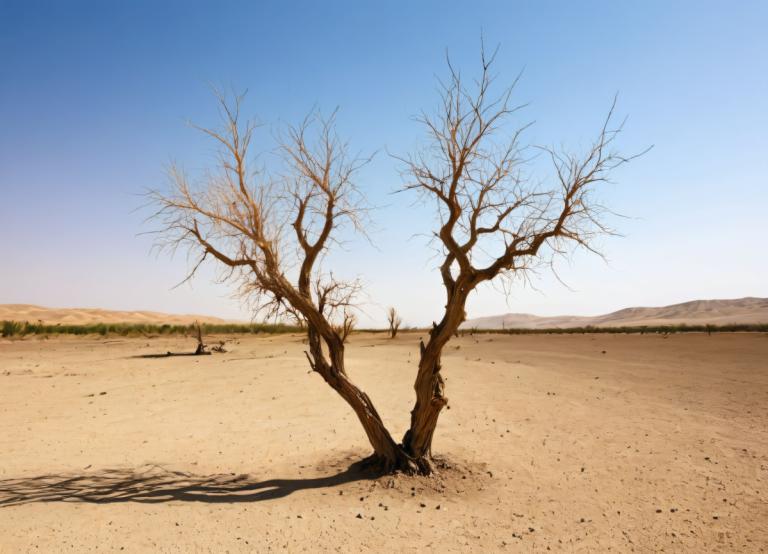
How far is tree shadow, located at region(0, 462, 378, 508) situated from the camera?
19.6 ft

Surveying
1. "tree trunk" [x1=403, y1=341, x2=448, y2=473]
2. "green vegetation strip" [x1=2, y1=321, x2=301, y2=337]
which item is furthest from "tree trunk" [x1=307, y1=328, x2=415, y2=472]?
"green vegetation strip" [x1=2, y1=321, x2=301, y2=337]

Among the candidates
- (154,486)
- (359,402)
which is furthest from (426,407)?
(154,486)

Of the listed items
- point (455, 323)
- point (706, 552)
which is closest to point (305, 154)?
point (455, 323)

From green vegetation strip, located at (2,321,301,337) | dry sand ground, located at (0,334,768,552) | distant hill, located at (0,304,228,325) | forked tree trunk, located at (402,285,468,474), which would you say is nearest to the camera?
dry sand ground, located at (0,334,768,552)

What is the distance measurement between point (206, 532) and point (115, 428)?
5991mm

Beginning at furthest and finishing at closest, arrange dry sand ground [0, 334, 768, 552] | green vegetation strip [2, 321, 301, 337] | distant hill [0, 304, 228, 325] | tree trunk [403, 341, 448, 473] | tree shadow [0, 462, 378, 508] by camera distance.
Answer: distant hill [0, 304, 228, 325] → green vegetation strip [2, 321, 301, 337] → tree trunk [403, 341, 448, 473] → tree shadow [0, 462, 378, 508] → dry sand ground [0, 334, 768, 552]

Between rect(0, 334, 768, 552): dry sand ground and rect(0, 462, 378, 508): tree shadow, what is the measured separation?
0.04 metres

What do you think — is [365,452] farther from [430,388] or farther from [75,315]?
[75,315]

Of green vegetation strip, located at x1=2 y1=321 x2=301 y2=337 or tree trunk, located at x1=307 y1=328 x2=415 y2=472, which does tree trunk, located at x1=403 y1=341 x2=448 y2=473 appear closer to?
tree trunk, located at x1=307 y1=328 x2=415 y2=472

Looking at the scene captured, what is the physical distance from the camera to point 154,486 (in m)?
6.50

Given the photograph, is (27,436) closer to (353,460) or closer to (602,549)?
(353,460)

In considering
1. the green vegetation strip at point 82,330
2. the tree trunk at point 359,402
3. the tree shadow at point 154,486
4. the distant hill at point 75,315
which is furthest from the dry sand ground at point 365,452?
the distant hill at point 75,315

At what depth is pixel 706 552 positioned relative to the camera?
468cm

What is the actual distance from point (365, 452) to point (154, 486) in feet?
10.5
